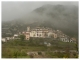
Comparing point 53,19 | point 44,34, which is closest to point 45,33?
point 44,34

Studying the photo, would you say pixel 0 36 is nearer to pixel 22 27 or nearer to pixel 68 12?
pixel 22 27

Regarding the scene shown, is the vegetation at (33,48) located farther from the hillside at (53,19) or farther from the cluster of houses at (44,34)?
the hillside at (53,19)

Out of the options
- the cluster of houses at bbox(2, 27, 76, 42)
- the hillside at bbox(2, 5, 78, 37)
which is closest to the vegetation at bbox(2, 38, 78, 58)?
the cluster of houses at bbox(2, 27, 76, 42)

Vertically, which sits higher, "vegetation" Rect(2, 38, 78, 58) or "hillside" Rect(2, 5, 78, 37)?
"hillside" Rect(2, 5, 78, 37)

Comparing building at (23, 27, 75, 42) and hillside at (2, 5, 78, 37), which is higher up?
hillside at (2, 5, 78, 37)

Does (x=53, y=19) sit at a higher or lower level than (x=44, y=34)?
higher

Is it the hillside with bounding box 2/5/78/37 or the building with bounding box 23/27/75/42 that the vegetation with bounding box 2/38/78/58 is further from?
the hillside with bounding box 2/5/78/37

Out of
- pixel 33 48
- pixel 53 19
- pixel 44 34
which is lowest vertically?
pixel 33 48

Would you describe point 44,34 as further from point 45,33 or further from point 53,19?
point 53,19

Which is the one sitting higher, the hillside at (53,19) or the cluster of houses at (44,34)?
the hillside at (53,19)

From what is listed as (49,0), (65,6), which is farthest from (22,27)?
(65,6)

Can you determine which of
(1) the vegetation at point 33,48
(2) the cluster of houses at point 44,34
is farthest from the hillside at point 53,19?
(1) the vegetation at point 33,48

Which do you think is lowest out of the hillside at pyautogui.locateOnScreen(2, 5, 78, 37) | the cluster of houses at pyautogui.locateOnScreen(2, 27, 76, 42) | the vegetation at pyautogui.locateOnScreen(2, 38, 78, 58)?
the vegetation at pyautogui.locateOnScreen(2, 38, 78, 58)
